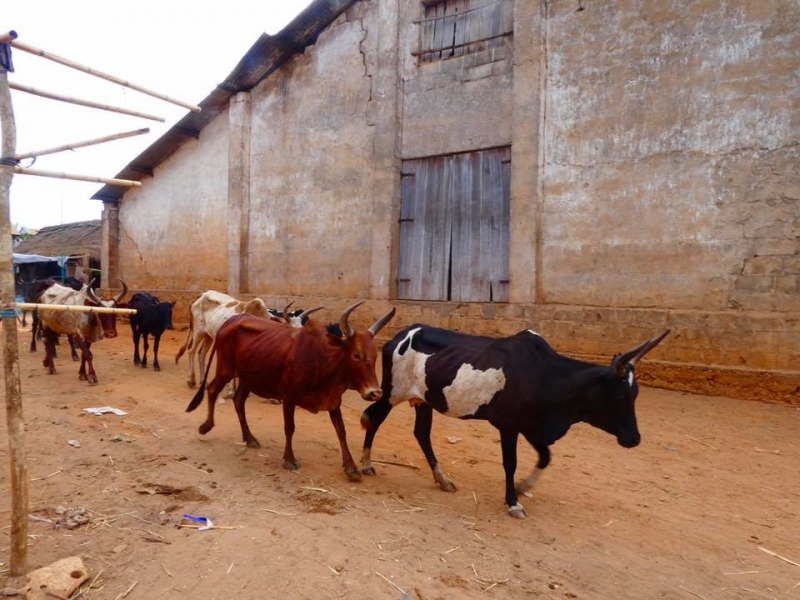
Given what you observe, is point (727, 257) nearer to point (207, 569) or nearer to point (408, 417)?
point (408, 417)

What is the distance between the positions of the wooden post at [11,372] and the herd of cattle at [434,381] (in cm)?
223

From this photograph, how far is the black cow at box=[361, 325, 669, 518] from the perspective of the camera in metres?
4.06

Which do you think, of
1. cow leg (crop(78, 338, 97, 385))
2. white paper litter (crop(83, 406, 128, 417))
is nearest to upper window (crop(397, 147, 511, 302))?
cow leg (crop(78, 338, 97, 385))

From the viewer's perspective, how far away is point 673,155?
26.2ft

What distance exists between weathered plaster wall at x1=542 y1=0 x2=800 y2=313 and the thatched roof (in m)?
18.3

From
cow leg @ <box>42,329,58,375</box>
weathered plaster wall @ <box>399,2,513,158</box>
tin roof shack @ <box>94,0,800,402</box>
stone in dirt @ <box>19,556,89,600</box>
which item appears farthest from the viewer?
weathered plaster wall @ <box>399,2,513,158</box>

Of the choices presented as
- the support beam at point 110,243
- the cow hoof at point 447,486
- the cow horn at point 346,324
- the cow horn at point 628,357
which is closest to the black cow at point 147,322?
the cow horn at point 346,324

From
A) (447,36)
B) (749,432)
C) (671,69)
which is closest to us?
(749,432)

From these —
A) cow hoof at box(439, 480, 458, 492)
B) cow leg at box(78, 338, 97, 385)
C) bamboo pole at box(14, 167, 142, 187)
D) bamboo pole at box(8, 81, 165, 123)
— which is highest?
bamboo pole at box(8, 81, 165, 123)

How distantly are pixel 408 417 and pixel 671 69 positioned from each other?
257 inches

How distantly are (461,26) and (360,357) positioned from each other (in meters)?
8.21

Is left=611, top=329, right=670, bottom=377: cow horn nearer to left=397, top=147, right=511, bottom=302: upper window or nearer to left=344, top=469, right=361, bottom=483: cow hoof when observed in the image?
left=344, top=469, right=361, bottom=483: cow hoof

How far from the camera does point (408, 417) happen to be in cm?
752

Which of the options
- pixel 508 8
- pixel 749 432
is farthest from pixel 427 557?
pixel 508 8
